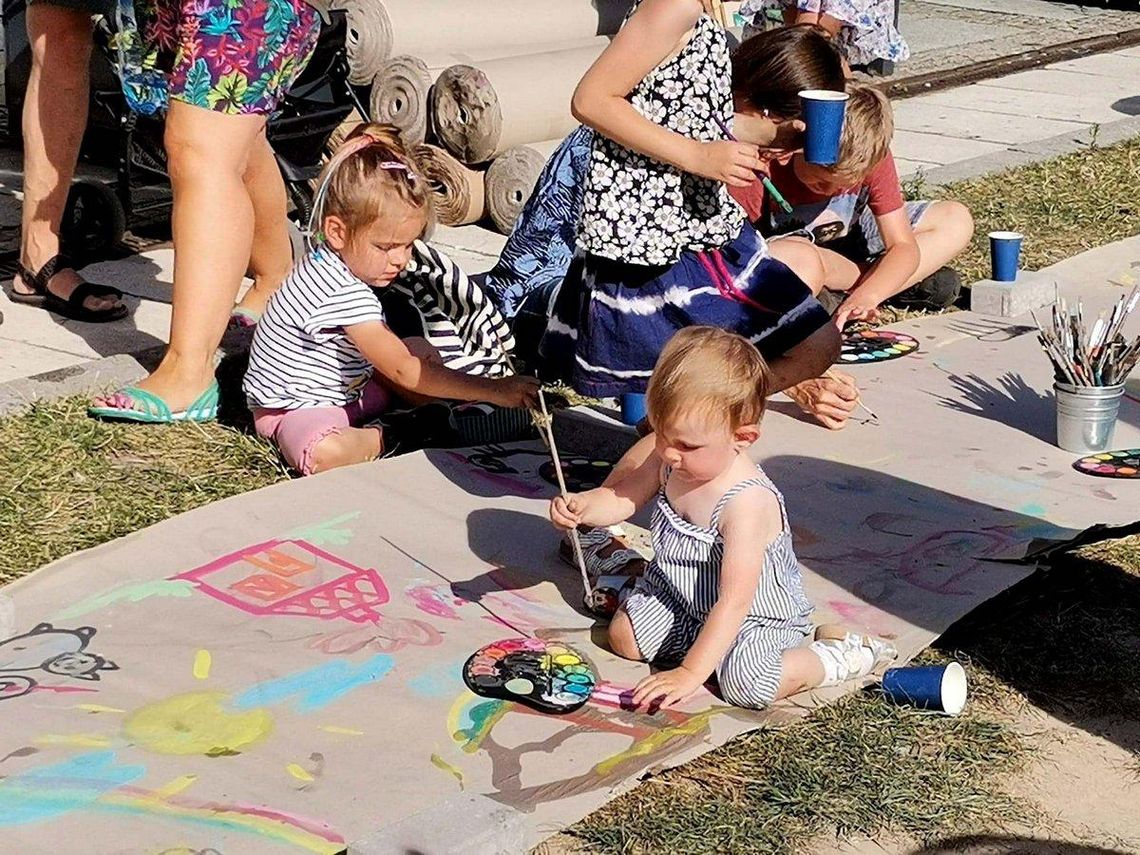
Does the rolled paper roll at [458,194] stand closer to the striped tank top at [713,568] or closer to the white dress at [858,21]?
the white dress at [858,21]

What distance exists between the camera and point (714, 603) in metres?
3.20

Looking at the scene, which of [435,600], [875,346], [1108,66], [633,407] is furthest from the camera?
[1108,66]

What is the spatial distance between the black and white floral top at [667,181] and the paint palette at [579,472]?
53 cm

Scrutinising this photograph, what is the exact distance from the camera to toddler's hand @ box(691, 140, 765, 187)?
3.82 m

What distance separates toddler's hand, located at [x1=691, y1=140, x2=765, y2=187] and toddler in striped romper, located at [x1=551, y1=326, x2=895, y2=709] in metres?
0.67

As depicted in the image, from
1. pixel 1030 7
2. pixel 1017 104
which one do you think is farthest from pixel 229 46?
pixel 1030 7

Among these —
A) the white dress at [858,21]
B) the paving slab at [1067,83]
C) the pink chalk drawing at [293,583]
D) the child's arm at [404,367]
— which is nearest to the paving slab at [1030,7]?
the paving slab at [1067,83]

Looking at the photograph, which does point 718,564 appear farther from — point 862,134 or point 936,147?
point 936,147

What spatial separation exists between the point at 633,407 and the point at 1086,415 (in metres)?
1.12

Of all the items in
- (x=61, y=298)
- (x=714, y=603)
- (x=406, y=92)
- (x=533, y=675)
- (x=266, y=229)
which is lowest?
(x=533, y=675)

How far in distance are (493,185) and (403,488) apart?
264cm

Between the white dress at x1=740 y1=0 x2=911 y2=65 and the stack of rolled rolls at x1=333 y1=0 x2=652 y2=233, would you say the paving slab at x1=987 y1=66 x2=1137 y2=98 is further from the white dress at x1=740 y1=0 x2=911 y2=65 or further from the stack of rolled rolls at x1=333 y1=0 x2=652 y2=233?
the stack of rolled rolls at x1=333 y1=0 x2=652 y2=233

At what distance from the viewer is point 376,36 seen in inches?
261

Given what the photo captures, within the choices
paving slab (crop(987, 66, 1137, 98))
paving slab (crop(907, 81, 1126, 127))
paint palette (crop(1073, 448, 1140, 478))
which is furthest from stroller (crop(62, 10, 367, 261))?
paving slab (crop(987, 66, 1137, 98))
